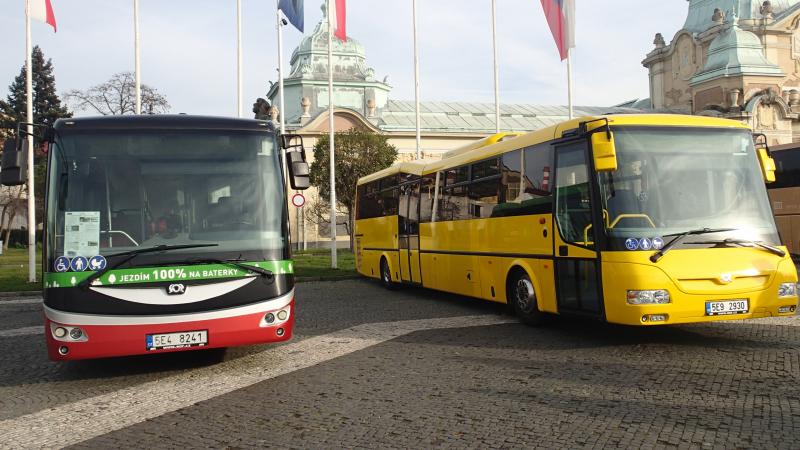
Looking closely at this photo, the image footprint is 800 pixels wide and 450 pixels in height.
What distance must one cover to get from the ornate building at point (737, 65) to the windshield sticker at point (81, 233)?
47.1 meters

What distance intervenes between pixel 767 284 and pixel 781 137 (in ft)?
161

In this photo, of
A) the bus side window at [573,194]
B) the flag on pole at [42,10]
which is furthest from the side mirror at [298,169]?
the flag on pole at [42,10]

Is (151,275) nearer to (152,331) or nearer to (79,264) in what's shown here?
(152,331)

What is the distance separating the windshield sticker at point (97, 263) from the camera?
7.27 metres

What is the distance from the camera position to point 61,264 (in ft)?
23.9

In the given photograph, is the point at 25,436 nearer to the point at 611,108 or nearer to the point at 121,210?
the point at 121,210

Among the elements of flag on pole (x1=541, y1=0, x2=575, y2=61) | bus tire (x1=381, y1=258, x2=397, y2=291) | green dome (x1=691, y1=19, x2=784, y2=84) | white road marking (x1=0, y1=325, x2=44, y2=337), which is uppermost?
green dome (x1=691, y1=19, x2=784, y2=84)

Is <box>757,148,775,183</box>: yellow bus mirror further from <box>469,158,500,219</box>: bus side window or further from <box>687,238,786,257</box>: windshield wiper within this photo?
<box>469,158,500,219</box>: bus side window

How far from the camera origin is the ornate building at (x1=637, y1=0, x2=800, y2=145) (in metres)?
51.2

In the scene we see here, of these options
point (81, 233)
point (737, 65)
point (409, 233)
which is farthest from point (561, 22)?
point (737, 65)

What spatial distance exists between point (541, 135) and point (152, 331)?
5.96m

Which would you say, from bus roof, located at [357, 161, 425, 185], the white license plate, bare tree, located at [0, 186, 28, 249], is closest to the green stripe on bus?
the white license plate

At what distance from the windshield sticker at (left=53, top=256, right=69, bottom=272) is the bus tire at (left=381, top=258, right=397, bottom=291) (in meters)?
10.6

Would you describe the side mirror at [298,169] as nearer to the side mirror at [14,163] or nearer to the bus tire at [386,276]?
the side mirror at [14,163]
